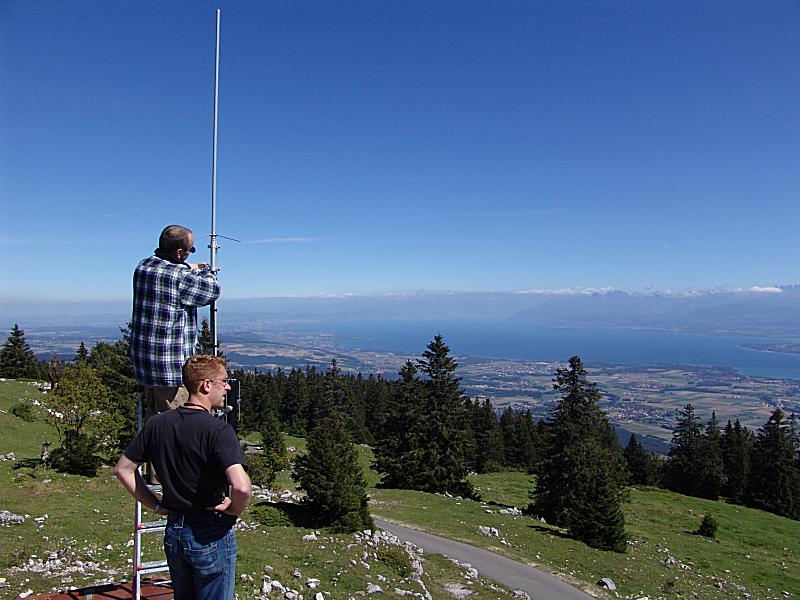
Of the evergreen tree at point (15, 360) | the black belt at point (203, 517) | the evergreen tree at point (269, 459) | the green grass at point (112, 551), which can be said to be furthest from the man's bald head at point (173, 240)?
the evergreen tree at point (15, 360)

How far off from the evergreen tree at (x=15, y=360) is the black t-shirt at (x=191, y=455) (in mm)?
72638

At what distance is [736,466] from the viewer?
62.4m

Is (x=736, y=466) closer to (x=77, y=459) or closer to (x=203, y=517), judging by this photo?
(x=77, y=459)

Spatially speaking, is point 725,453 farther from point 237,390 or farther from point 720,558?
point 237,390

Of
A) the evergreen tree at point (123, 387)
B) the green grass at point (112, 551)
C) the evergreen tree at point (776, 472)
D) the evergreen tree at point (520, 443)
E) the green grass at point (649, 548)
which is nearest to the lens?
the green grass at point (112, 551)

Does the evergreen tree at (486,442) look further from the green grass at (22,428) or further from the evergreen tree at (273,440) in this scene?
the green grass at (22,428)

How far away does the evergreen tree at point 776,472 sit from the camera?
56438 mm

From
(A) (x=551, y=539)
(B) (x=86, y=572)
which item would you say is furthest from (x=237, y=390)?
(A) (x=551, y=539)

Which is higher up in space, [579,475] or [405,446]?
[579,475]

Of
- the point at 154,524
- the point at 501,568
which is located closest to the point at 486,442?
the point at 501,568

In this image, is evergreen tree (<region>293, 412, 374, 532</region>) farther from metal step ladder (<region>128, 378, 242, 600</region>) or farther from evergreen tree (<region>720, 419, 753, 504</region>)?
evergreen tree (<region>720, 419, 753, 504</region>)

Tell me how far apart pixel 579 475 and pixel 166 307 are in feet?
108

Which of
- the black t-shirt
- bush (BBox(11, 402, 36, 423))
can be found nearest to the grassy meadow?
bush (BBox(11, 402, 36, 423))

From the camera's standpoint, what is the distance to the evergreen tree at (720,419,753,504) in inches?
2393
